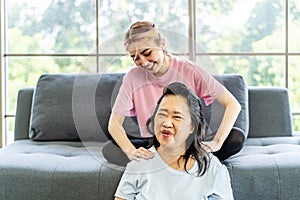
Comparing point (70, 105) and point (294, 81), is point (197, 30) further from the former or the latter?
point (70, 105)

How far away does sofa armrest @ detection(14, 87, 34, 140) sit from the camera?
129 inches

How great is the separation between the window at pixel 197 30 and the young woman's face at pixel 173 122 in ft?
4.58

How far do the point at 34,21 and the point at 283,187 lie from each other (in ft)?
6.70

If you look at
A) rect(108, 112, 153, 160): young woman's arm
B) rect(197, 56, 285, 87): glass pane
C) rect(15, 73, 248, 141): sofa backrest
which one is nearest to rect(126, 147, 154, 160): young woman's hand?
rect(108, 112, 153, 160): young woman's arm

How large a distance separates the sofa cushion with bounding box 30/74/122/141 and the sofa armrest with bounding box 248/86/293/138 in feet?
2.59

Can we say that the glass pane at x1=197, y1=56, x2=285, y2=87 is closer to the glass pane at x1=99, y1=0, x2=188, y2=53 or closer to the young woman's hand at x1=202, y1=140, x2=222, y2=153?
the glass pane at x1=99, y1=0, x2=188, y2=53

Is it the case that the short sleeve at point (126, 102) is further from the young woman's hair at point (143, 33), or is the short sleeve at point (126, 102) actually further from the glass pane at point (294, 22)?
the glass pane at point (294, 22)

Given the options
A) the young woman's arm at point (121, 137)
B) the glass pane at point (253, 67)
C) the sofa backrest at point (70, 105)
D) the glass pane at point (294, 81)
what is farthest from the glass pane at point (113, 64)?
the glass pane at point (294, 81)

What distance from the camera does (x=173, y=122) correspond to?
82.7 inches

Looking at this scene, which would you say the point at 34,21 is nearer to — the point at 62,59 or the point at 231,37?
the point at 62,59

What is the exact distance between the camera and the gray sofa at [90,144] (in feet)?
7.88

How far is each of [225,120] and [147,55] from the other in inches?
18.4

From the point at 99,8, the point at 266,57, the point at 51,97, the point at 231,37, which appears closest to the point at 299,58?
the point at 266,57

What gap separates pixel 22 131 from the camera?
3271mm
